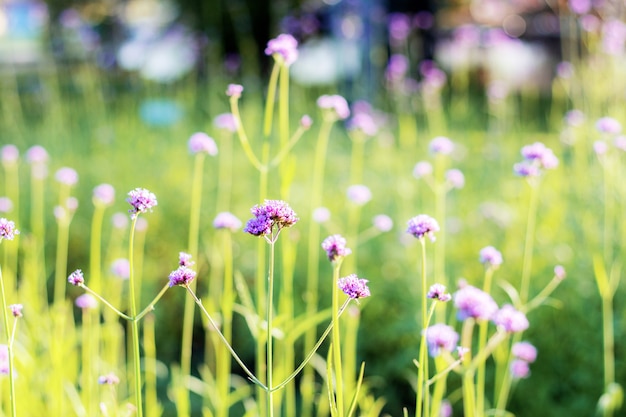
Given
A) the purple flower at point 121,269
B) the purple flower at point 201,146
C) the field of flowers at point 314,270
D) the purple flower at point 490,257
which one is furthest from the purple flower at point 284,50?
the purple flower at point 121,269

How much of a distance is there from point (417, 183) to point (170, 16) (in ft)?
22.3

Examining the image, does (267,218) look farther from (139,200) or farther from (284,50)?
(284,50)

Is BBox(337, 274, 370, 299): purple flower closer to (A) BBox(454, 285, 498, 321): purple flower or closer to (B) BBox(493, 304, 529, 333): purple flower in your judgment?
(A) BBox(454, 285, 498, 321): purple flower

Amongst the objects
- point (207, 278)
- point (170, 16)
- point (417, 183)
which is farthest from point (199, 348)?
point (170, 16)

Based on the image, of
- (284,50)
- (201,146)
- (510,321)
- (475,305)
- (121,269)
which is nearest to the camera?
(475,305)

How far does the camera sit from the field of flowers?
135cm

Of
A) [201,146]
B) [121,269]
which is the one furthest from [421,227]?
[121,269]

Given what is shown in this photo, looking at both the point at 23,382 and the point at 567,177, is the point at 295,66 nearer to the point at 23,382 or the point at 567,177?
the point at 567,177

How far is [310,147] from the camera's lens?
14.5ft

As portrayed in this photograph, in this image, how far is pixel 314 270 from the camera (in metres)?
2.38

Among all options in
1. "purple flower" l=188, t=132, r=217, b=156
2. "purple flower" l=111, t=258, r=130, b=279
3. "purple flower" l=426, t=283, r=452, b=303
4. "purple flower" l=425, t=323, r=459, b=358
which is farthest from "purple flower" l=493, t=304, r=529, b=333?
"purple flower" l=111, t=258, r=130, b=279

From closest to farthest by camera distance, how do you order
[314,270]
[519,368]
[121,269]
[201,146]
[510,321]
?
[510,321], [201,146], [519,368], [121,269], [314,270]

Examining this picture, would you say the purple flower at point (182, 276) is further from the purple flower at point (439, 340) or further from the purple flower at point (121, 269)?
the purple flower at point (121, 269)

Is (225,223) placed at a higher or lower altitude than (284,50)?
lower
